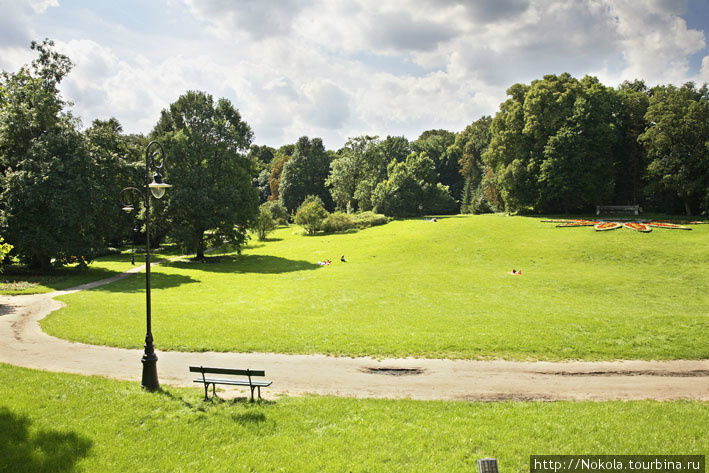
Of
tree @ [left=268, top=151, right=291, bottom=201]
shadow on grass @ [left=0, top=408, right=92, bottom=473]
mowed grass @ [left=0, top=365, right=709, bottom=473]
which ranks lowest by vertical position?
mowed grass @ [left=0, top=365, right=709, bottom=473]

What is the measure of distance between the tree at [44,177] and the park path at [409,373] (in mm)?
19448

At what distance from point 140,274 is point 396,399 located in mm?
31731

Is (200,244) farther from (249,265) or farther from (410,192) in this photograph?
(410,192)

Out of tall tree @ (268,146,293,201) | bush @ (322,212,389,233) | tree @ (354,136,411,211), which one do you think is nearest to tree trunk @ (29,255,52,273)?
bush @ (322,212,389,233)

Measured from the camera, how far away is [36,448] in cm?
762

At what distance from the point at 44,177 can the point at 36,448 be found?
30331 mm

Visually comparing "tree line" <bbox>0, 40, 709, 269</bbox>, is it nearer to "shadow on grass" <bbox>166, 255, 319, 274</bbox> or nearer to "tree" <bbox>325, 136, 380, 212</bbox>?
"shadow on grass" <bbox>166, 255, 319, 274</bbox>

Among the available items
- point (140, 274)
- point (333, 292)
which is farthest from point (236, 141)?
point (333, 292)

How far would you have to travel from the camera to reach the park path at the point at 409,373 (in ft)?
37.5

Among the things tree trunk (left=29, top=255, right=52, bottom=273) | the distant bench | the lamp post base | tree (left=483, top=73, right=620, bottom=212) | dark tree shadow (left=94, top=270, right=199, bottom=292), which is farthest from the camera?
the distant bench

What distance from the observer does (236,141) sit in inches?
1799

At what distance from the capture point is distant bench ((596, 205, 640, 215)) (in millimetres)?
51231

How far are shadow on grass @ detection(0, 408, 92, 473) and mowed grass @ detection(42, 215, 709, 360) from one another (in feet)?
22.1

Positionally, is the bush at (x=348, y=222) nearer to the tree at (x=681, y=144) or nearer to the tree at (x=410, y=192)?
the tree at (x=410, y=192)
